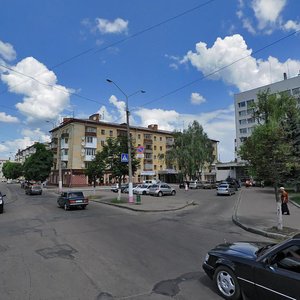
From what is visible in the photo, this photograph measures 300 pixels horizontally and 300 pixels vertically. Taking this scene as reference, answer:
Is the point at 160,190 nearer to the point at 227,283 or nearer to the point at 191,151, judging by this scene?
the point at 191,151

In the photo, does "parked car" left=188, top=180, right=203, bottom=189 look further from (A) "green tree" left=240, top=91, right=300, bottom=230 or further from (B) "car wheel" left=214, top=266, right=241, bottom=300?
(B) "car wheel" left=214, top=266, right=241, bottom=300

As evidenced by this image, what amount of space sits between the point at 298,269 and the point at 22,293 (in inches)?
185

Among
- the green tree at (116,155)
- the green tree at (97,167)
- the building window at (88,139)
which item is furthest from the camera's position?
the building window at (88,139)

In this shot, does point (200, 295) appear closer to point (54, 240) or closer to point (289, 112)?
point (54, 240)

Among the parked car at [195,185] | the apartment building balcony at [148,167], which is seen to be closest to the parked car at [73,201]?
the parked car at [195,185]

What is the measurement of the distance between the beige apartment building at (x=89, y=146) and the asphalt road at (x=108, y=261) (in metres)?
48.9

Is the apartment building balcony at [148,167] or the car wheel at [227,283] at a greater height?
the apartment building balcony at [148,167]

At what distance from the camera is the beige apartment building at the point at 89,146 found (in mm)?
69250

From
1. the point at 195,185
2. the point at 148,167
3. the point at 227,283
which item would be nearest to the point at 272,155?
the point at 227,283

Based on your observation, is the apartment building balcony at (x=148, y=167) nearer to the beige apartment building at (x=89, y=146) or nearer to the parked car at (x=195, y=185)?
the beige apartment building at (x=89, y=146)

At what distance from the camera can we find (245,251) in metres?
5.43

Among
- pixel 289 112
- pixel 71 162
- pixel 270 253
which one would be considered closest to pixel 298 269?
pixel 270 253

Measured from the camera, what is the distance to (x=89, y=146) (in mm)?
71125

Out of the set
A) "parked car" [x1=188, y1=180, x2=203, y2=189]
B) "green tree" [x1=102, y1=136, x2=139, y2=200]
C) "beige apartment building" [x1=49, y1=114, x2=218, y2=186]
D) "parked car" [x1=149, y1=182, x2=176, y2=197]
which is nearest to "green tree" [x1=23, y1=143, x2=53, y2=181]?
"beige apartment building" [x1=49, y1=114, x2=218, y2=186]
